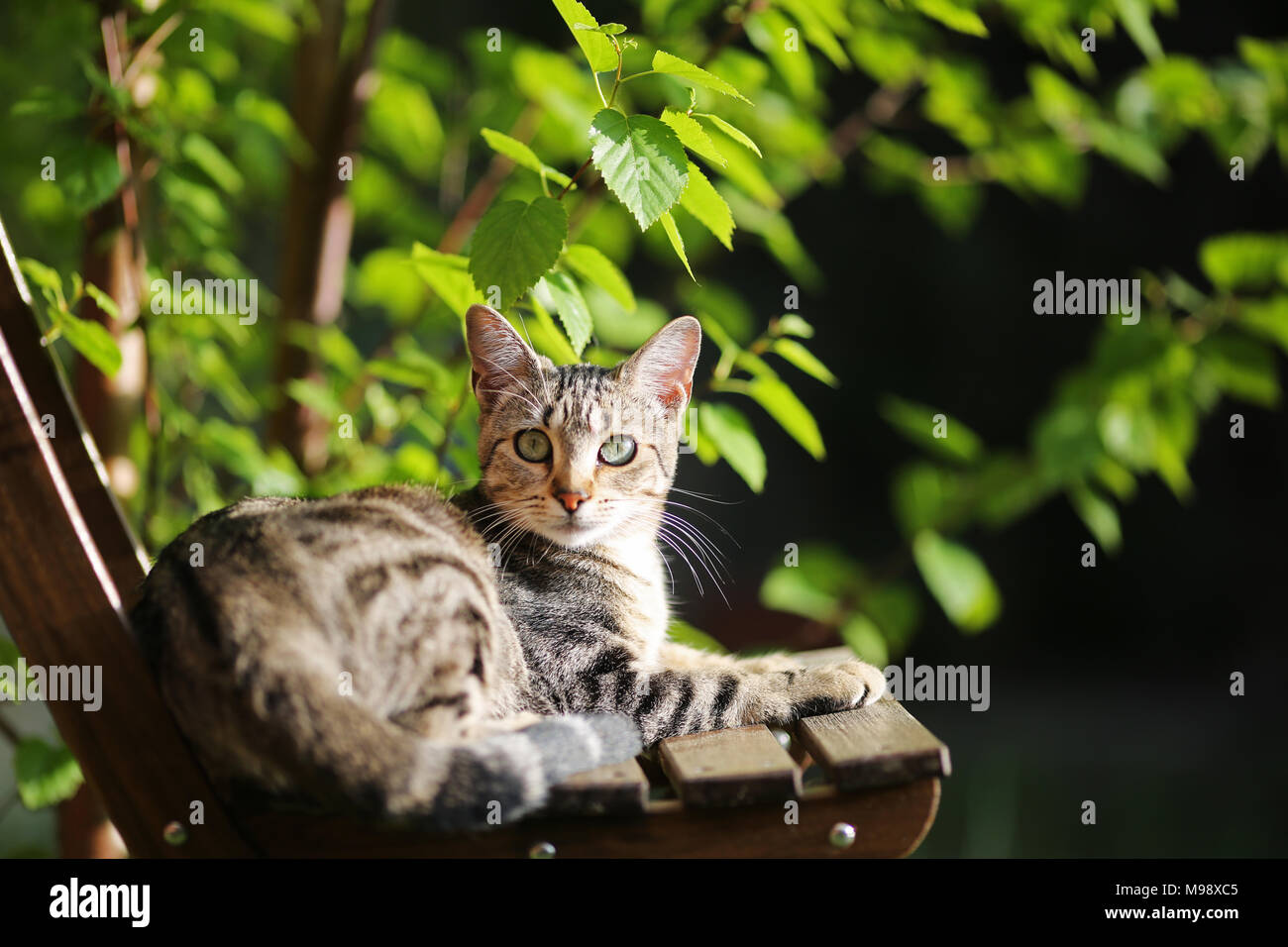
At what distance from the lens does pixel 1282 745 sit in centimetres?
490

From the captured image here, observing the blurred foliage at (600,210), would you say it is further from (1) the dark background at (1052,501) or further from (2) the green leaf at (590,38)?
(1) the dark background at (1052,501)

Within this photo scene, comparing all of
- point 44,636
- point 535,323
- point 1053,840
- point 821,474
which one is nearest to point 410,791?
point 44,636

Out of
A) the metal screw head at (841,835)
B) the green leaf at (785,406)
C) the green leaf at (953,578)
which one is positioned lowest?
the metal screw head at (841,835)

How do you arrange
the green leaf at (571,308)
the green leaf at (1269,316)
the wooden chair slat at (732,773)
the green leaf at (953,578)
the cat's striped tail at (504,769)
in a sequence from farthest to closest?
1. the green leaf at (1269,316)
2. the green leaf at (953,578)
3. the green leaf at (571,308)
4. the wooden chair slat at (732,773)
5. the cat's striped tail at (504,769)

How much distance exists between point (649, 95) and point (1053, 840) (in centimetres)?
312

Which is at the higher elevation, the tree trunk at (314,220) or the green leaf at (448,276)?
the tree trunk at (314,220)

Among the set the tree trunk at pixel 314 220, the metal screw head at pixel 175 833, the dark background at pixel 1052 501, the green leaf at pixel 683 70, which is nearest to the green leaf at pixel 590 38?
the green leaf at pixel 683 70

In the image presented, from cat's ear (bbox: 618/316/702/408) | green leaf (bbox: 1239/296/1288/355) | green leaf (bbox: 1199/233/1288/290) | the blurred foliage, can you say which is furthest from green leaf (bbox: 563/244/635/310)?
green leaf (bbox: 1239/296/1288/355)

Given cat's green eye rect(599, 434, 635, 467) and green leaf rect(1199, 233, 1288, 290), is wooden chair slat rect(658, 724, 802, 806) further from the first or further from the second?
green leaf rect(1199, 233, 1288, 290)

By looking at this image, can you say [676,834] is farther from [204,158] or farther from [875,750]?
[204,158]

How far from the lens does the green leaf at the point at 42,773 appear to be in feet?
5.75

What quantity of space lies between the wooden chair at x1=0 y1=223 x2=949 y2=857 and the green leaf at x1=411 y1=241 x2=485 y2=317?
64 centimetres

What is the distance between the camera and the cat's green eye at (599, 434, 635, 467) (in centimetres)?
181

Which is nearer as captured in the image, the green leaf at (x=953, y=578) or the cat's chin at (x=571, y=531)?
the cat's chin at (x=571, y=531)
